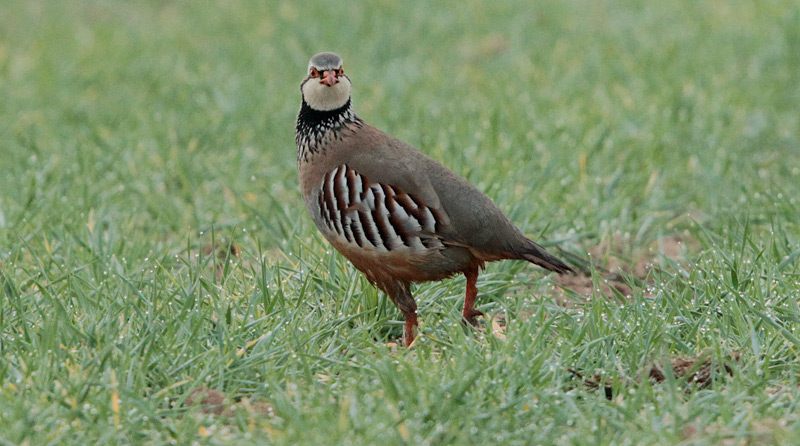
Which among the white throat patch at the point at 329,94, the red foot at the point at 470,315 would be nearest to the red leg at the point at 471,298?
the red foot at the point at 470,315

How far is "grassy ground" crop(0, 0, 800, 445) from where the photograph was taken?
10.7 feet

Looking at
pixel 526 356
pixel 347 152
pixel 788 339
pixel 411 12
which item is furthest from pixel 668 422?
pixel 411 12

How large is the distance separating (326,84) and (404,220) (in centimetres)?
67

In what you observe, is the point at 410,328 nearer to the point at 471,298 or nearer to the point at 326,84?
the point at 471,298

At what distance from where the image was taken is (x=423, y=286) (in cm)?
431

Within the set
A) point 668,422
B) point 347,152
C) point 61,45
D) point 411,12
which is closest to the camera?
point 668,422

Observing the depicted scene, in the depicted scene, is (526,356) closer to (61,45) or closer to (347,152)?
(347,152)

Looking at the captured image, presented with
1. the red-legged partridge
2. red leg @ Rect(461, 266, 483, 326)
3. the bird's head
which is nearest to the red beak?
the bird's head

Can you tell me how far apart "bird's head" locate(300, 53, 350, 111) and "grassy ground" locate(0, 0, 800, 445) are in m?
0.65

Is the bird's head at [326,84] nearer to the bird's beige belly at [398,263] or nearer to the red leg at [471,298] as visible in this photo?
the bird's beige belly at [398,263]

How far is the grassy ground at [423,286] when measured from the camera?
3.25 m

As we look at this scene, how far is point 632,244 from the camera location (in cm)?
512

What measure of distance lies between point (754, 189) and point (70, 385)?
3.70 m

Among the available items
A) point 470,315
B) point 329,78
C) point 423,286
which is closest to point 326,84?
point 329,78
